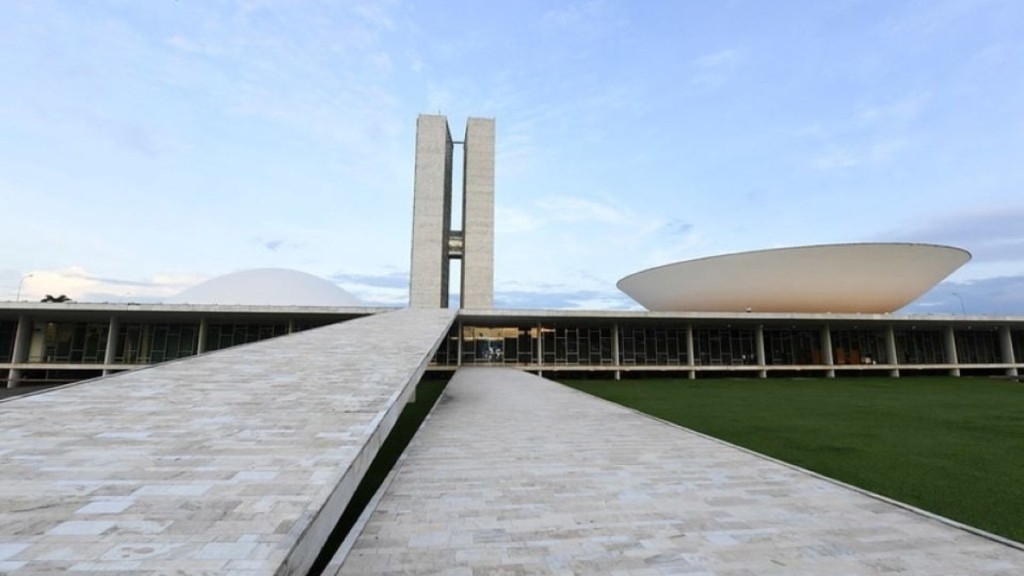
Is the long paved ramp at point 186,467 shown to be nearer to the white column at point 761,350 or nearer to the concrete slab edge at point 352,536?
the concrete slab edge at point 352,536

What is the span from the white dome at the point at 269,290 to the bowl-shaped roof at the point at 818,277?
31.5 m

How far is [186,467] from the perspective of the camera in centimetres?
372

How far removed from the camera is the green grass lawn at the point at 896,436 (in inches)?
189

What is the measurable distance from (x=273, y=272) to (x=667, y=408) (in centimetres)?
4233

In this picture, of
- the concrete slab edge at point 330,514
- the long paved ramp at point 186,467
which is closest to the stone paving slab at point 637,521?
the concrete slab edge at point 330,514

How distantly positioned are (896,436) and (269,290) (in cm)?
4394

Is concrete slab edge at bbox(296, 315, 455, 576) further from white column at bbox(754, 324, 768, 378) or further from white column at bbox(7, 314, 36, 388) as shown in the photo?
white column at bbox(7, 314, 36, 388)

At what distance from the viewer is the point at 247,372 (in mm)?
7484

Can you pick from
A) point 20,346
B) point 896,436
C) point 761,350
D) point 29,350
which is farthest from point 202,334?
point 761,350

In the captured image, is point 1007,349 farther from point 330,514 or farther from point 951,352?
point 330,514

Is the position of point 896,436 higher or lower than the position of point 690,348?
lower

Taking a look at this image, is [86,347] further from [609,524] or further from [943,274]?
[943,274]

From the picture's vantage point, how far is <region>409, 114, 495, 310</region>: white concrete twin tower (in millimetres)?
35594

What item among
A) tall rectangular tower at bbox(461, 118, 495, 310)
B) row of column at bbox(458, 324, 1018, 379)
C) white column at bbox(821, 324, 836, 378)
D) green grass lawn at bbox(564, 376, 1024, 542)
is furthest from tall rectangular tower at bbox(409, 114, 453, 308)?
white column at bbox(821, 324, 836, 378)
